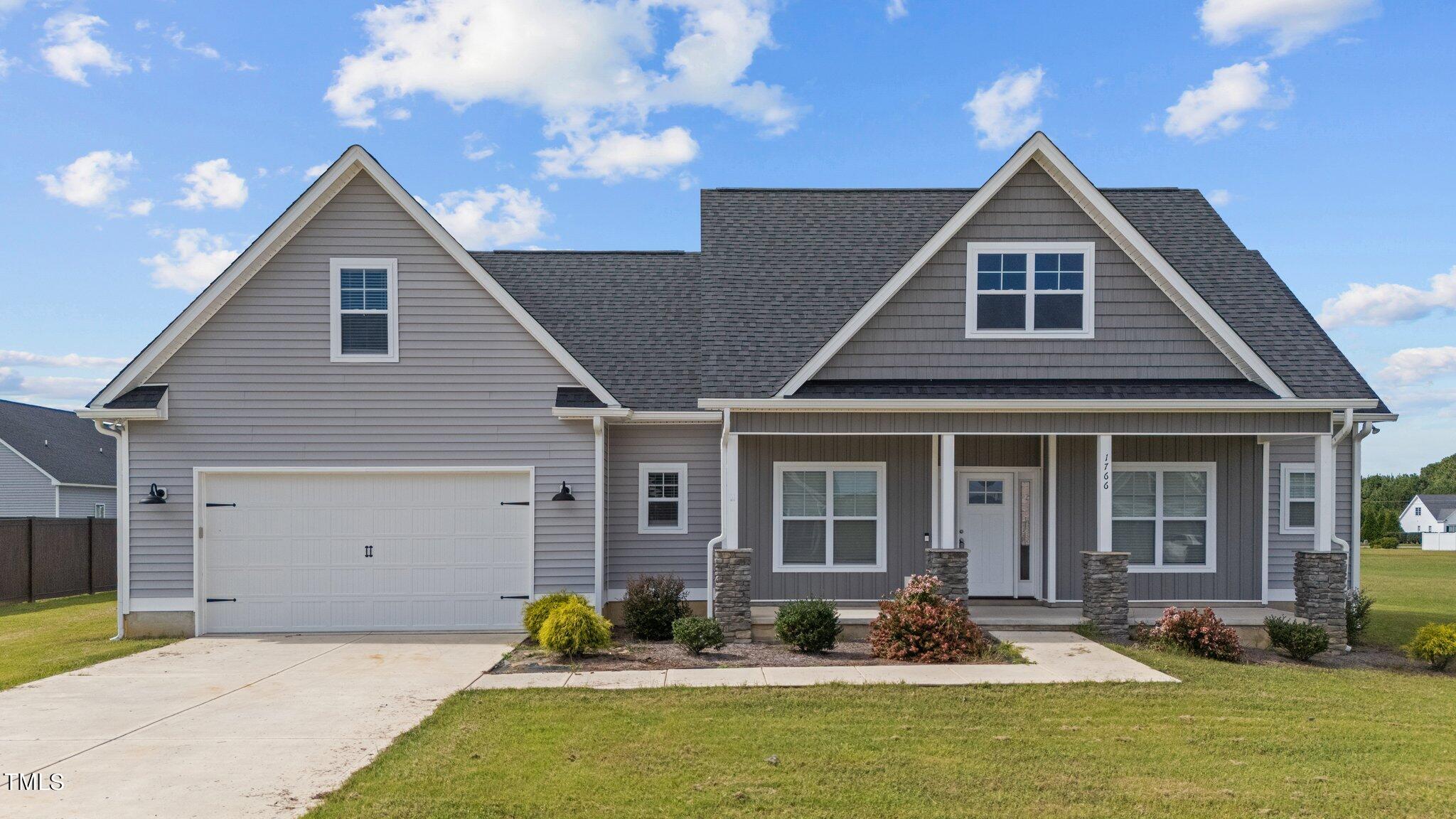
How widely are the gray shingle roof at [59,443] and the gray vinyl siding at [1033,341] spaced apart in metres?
28.6

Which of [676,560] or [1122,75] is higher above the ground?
[1122,75]

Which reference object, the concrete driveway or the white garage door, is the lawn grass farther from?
the white garage door

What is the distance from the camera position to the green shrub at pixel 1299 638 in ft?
40.3

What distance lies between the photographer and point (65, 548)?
67.3 ft

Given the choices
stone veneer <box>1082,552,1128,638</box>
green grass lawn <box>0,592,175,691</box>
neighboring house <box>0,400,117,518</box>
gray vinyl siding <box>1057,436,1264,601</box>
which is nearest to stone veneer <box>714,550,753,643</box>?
stone veneer <box>1082,552,1128,638</box>

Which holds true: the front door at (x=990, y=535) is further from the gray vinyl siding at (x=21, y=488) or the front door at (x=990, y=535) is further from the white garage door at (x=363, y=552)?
the gray vinyl siding at (x=21, y=488)

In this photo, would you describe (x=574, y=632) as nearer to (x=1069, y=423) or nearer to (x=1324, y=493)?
(x=1069, y=423)

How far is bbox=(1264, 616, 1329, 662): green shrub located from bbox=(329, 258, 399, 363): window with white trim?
12.7m

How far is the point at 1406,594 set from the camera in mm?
22766

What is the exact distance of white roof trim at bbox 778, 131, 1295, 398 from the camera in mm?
13469

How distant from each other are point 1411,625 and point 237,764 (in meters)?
18.1

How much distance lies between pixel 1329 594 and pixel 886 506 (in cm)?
606

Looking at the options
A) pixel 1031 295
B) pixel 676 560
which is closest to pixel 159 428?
pixel 676 560

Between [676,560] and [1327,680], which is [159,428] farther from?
[1327,680]
